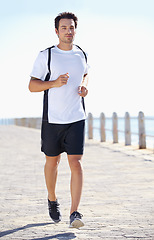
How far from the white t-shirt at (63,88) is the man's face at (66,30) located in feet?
0.40

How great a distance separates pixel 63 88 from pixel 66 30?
52 centimetres

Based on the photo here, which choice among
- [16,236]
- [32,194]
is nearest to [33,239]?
[16,236]

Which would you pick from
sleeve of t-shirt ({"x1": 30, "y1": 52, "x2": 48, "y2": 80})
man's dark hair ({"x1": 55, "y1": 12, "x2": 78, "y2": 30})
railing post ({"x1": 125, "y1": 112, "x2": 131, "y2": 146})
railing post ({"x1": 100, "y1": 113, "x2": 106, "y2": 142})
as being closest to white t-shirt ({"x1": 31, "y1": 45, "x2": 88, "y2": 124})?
sleeve of t-shirt ({"x1": 30, "y1": 52, "x2": 48, "y2": 80})

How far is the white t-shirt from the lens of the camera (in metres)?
3.98

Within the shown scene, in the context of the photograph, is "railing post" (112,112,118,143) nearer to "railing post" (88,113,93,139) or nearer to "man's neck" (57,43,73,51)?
"railing post" (88,113,93,139)

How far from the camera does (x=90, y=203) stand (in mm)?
5270

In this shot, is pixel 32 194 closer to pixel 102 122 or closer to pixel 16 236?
pixel 16 236

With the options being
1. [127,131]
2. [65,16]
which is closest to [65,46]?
[65,16]

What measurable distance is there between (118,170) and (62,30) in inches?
194

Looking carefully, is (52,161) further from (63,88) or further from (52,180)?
(63,88)

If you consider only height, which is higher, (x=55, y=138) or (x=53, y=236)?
(x=55, y=138)

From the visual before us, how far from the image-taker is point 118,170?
859 centimetres

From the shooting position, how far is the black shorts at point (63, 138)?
13.0 ft

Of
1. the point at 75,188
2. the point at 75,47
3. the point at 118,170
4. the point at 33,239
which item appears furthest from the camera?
the point at 118,170
